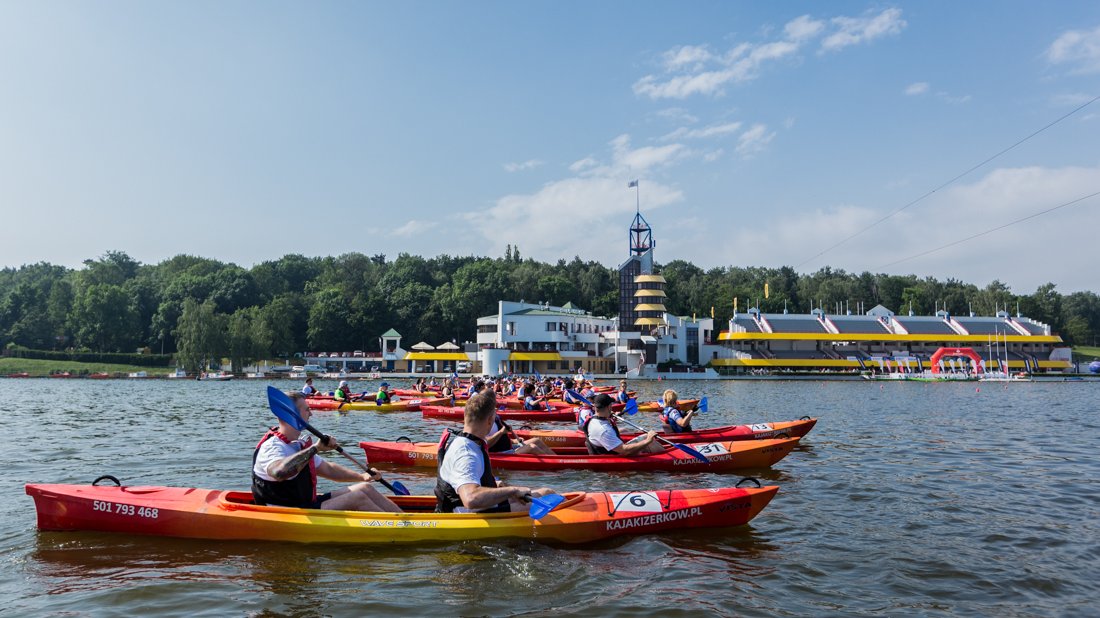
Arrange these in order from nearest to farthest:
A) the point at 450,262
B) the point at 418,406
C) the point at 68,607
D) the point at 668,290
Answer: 1. the point at 68,607
2. the point at 418,406
3. the point at 668,290
4. the point at 450,262

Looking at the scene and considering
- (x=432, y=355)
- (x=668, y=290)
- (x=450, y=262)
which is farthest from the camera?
(x=450, y=262)

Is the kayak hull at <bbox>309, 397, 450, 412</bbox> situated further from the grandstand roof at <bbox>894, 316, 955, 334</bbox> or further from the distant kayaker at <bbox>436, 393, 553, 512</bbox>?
the grandstand roof at <bbox>894, 316, 955, 334</bbox>

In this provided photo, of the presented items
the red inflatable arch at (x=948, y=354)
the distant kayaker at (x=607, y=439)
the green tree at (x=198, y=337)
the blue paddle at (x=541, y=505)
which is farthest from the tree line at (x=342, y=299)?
the blue paddle at (x=541, y=505)

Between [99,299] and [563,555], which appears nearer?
[563,555]

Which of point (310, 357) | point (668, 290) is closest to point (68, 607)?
point (310, 357)

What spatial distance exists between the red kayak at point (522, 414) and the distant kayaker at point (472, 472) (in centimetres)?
1842

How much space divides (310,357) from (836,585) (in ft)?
312

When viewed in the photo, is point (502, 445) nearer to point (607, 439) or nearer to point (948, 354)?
point (607, 439)

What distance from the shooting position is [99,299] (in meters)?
95.2

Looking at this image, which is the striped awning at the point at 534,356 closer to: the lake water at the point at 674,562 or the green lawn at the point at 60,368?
the green lawn at the point at 60,368

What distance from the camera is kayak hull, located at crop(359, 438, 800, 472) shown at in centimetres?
1485

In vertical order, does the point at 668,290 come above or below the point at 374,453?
above

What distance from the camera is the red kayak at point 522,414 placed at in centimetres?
2841

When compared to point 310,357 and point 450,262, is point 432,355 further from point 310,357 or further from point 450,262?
point 450,262
